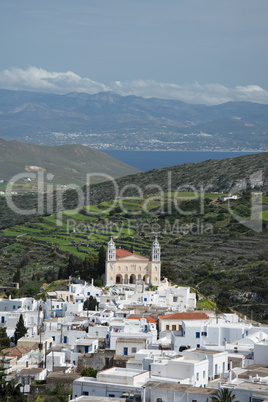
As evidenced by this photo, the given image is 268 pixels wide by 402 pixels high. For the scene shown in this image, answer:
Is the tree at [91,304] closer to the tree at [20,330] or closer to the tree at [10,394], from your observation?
the tree at [20,330]

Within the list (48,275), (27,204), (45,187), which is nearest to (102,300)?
(48,275)

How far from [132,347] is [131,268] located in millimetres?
20673

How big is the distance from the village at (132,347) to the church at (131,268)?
2.30 meters

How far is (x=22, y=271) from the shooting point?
65438mm

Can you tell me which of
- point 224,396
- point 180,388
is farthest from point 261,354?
point 224,396

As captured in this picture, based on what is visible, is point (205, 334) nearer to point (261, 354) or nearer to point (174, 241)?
point (261, 354)

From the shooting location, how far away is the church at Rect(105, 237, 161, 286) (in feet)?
176

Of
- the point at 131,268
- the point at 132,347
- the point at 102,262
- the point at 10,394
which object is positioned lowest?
the point at 10,394

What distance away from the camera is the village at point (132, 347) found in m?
25.5

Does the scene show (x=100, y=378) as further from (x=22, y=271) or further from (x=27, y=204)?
(x=27, y=204)

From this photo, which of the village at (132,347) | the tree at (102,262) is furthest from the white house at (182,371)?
the tree at (102,262)

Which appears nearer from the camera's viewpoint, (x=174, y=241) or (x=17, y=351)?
(x=17, y=351)

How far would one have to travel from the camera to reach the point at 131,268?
53969 mm

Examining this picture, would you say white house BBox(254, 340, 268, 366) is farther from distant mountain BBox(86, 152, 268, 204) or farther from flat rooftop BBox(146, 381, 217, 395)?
distant mountain BBox(86, 152, 268, 204)
